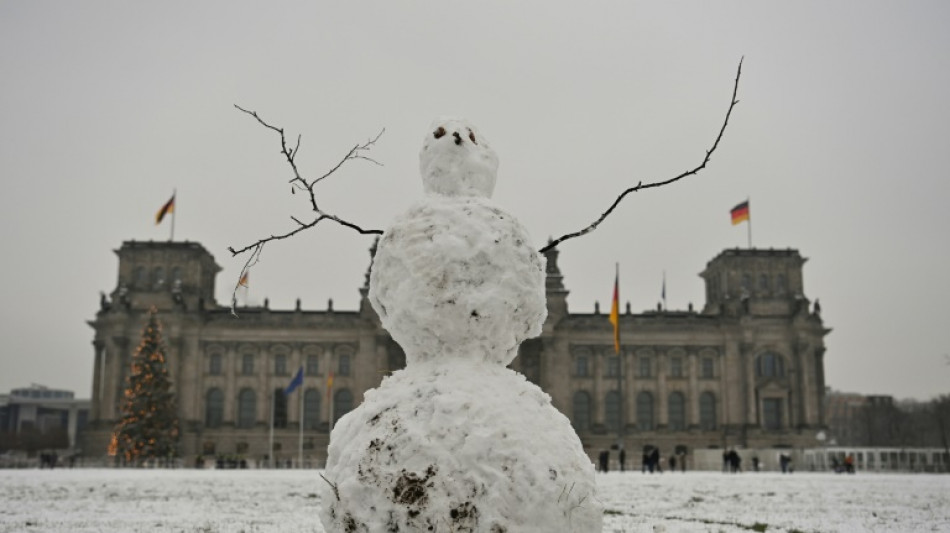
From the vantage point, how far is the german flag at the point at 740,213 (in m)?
69.6

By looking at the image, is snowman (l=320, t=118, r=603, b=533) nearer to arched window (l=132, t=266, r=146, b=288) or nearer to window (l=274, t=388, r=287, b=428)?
window (l=274, t=388, r=287, b=428)

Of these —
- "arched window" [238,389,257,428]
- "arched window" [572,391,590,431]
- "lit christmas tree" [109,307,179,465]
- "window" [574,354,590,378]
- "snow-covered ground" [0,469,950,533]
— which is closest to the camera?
"snow-covered ground" [0,469,950,533]

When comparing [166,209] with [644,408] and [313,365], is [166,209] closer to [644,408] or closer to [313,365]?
[313,365]

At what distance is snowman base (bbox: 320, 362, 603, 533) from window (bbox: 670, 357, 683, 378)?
76.9 meters

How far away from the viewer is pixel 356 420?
5582mm

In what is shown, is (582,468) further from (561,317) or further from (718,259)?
(718,259)

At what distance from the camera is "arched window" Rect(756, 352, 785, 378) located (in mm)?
79938

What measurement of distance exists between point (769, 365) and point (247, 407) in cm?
4699

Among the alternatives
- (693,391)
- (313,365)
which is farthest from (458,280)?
(693,391)

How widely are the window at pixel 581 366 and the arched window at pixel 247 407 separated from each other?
94.3 ft

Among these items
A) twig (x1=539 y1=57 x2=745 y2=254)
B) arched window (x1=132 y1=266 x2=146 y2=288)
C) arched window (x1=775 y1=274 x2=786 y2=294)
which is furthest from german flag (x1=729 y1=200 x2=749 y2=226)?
twig (x1=539 y1=57 x2=745 y2=254)

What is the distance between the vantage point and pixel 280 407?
78.3 meters

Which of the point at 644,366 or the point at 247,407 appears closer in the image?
the point at 247,407

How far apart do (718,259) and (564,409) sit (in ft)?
70.7
